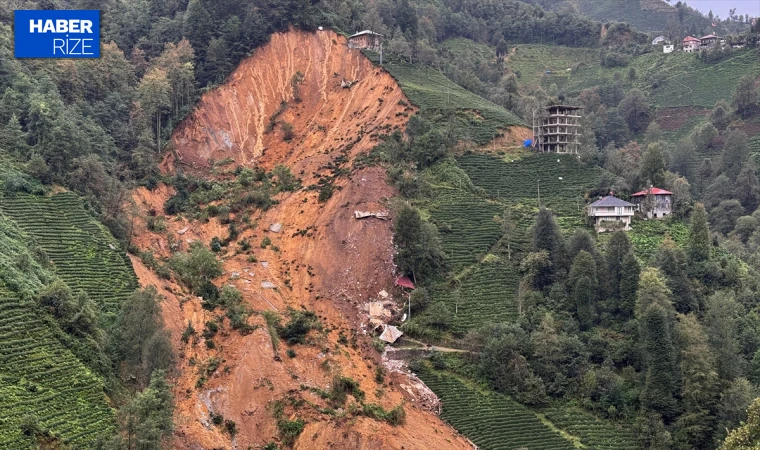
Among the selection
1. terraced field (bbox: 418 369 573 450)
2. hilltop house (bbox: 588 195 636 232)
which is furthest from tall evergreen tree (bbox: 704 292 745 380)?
hilltop house (bbox: 588 195 636 232)

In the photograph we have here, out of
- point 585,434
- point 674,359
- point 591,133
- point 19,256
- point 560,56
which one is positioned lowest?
point 585,434

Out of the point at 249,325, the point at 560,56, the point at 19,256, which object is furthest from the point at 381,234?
the point at 560,56

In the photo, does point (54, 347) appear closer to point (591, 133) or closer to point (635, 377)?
point (635, 377)

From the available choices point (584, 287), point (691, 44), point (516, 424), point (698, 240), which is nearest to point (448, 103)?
point (698, 240)

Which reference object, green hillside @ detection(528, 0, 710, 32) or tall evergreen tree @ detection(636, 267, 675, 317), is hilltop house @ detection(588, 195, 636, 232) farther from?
green hillside @ detection(528, 0, 710, 32)

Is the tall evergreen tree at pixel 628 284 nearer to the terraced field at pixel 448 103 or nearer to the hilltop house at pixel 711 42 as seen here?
the terraced field at pixel 448 103
